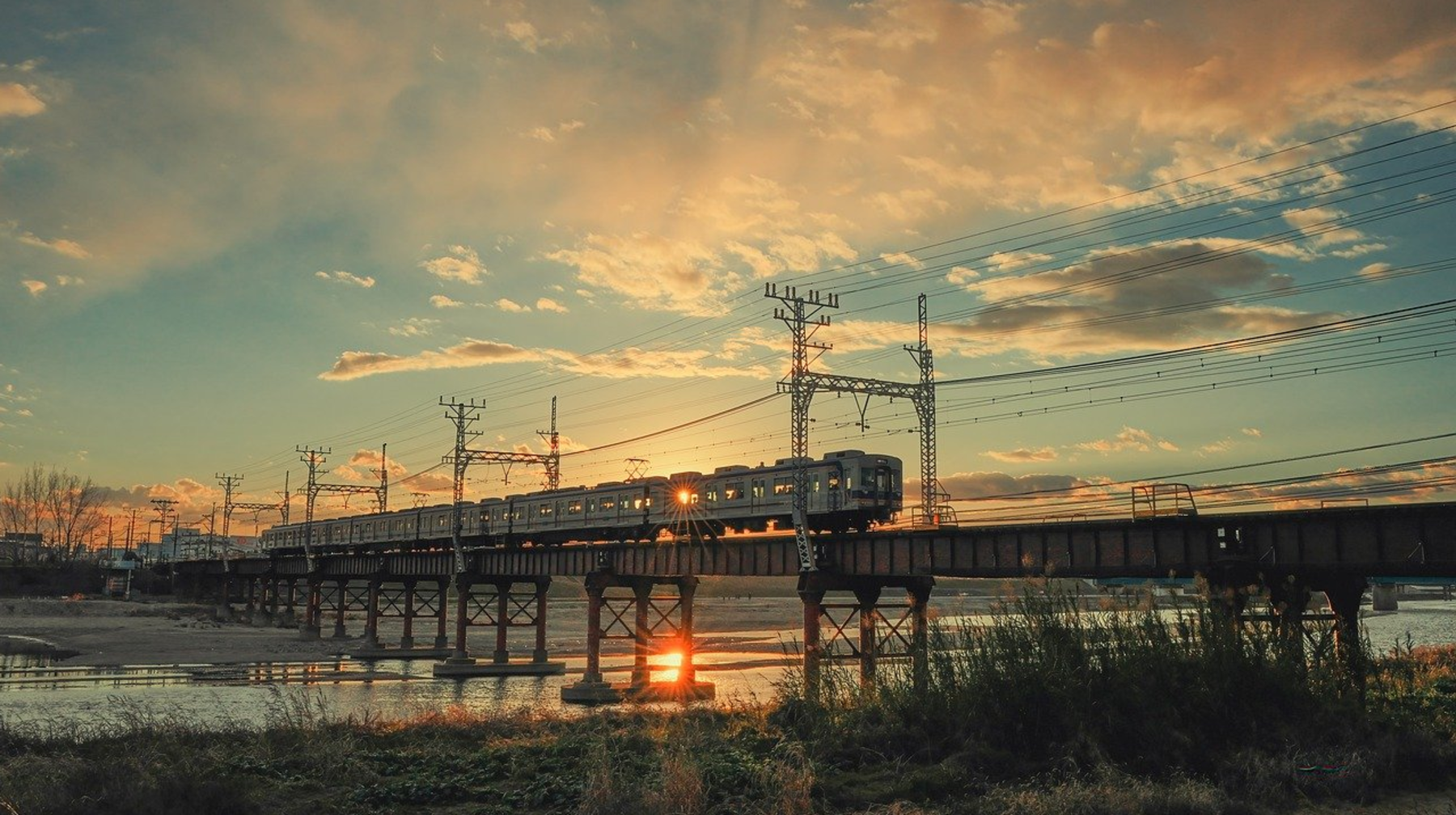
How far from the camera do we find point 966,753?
1675 cm

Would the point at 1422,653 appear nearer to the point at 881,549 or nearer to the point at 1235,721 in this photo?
the point at 881,549

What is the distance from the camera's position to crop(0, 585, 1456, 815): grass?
583 inches

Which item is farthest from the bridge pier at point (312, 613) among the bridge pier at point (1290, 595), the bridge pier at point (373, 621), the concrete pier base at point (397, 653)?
the bridge pier at point (1290, 595)

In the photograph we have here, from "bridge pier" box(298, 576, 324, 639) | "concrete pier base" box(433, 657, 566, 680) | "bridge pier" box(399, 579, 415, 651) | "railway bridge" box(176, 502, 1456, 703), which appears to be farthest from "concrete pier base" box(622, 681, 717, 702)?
"bridge pier" box(298, 576, 324, 639)

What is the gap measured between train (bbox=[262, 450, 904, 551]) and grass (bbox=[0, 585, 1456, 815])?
78.2 ft

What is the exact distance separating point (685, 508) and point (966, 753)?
3523 centimetres

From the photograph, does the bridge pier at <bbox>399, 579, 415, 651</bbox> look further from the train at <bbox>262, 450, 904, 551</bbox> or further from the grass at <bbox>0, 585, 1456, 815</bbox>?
the grass at <bbox>0, 585, 1456, 815</bbox>

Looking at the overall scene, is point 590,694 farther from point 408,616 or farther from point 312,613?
point 312,613

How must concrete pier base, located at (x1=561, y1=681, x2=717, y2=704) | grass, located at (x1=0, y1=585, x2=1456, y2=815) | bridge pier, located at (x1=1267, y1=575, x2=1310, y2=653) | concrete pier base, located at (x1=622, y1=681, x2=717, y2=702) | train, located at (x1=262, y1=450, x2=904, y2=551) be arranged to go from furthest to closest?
concrete pier base, located at (x1=561, y1=681, x2=717, y2=704) → concrete pier base, located at (x1=622, y1=681, x2=717, y2=702) → train, located at (x1=262, y1=450, x2=904, y2=551) → bridge pier, located at (x1=1267, y1=575, x2=1310, y2=653) → grass, located at (x1=0, y1=585, x2=1456, y2=815)

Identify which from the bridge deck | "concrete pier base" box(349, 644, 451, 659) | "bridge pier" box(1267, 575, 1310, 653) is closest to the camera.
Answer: the bridge deck

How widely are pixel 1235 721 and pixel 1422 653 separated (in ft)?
128

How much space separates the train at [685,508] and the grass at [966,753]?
78.2 feet

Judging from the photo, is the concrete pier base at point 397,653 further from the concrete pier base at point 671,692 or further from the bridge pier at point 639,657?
the concrete pier base at point 671,692

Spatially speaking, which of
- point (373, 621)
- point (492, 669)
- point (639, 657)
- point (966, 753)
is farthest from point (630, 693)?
point (373, 621)
